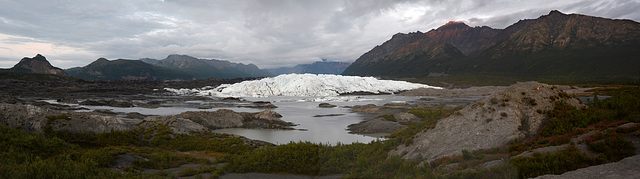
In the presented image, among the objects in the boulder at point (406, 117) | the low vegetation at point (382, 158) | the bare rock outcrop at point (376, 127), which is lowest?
the bare rock outcrop at point (376, 127)

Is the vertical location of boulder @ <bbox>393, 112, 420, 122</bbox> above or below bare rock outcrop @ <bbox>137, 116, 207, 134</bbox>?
below

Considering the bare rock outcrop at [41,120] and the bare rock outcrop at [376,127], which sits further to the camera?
the bare rock outcrop at [376,127]

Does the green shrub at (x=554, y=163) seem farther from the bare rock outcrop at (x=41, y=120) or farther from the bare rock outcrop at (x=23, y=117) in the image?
the bare rock outcrop at (x=23, y=117)

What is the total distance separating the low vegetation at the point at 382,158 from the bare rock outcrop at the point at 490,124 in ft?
2.00

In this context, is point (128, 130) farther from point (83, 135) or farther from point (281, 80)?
point (281, 80)

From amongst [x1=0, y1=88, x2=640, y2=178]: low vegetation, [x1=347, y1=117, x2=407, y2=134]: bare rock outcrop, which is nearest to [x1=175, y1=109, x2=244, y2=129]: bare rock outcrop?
[x1=347, y1=117, x2=407, y2=134]: bare rock outcrop

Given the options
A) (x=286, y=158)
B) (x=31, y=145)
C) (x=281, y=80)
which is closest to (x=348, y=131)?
(x=286, y=158)

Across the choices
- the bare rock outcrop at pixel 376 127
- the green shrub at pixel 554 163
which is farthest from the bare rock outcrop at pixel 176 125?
the green shrub at pixel 554 163

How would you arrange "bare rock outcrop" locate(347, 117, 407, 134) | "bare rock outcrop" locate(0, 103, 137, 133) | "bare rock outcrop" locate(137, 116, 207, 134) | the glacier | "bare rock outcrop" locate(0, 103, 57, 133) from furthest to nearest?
the glacier < "bare rock outcrop" locate(347, 117, 407, 134) < "bare rock outcrop" locate(137, 116, 207, 134) < "bare rock outcrop" locate(0, 103, 137, 133) < "bare rock outcrop" locate(0, 103, 57, 133)

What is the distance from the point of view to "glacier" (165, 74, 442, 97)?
123 m

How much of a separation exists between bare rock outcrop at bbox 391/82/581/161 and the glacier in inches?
4186

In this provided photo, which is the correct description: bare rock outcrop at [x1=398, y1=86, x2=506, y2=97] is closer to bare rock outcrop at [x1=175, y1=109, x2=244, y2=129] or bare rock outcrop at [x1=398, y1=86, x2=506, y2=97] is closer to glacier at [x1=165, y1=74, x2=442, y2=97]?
glacier at [x1=165, y1=74, x2=442, y2=97]

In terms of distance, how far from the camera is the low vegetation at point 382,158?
793cm

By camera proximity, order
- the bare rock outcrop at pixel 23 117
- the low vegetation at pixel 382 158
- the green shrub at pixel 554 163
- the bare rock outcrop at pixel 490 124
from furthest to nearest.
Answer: the bare rock outcrop at pixel 23 117
the bare rock outcrop at pixel 490 124
the low vegetation at pixel 382 158
the green shrub at pixel 554 163
